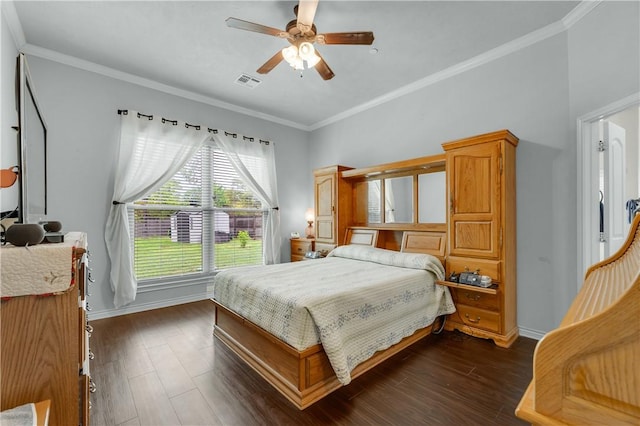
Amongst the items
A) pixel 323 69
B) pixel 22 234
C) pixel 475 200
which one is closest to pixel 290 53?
pixel 323 69

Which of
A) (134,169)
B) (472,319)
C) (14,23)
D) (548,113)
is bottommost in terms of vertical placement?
(472,319)

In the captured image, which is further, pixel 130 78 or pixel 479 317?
pixel 130 78

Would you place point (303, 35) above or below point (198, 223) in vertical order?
above

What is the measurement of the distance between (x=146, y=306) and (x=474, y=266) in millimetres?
3988

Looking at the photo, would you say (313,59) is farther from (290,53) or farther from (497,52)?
(497,52)

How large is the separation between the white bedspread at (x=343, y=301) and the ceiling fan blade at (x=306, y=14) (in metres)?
2.04

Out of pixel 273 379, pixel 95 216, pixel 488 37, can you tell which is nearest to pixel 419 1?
pixel 488 37

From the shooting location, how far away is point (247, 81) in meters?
3.64

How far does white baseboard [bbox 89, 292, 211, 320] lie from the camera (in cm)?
332

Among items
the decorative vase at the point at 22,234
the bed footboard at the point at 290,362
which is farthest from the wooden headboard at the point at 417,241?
the decorative vase at the point at 22,234

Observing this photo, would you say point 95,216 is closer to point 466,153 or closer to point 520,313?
point 466,153

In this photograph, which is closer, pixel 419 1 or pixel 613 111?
pixel 613 111

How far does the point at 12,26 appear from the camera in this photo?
2.51 meters

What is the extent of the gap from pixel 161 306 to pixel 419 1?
448cm
